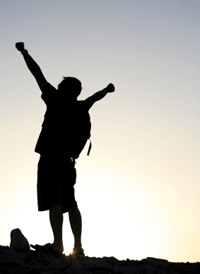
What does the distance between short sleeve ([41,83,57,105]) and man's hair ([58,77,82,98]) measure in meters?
0.20

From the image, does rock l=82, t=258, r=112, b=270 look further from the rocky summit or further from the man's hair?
the man's hair

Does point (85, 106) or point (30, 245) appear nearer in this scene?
point (30, 245)

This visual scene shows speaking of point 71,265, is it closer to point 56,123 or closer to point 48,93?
point 56,123

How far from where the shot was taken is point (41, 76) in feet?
17.7

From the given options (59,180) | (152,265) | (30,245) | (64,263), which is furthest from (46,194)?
(152,265)

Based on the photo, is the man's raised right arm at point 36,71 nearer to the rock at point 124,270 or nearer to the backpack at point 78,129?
the backpack at point 78,129

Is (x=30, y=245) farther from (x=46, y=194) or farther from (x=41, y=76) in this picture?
(x=41, y=76)

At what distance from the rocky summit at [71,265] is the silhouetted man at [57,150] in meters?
0.53

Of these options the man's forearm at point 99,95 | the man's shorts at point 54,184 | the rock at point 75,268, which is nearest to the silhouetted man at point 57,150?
the man's shorts at point 54,184

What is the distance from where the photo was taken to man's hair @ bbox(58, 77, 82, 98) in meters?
5.51

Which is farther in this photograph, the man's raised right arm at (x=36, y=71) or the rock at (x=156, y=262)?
the man's raised right arm at (x=36, y=71)

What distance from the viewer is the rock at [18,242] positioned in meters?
5.45

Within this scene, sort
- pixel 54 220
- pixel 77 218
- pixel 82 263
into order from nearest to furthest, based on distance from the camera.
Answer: pixel 82 263
pixel 54 220
pixel 77 218

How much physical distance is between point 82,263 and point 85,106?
2341 mm
